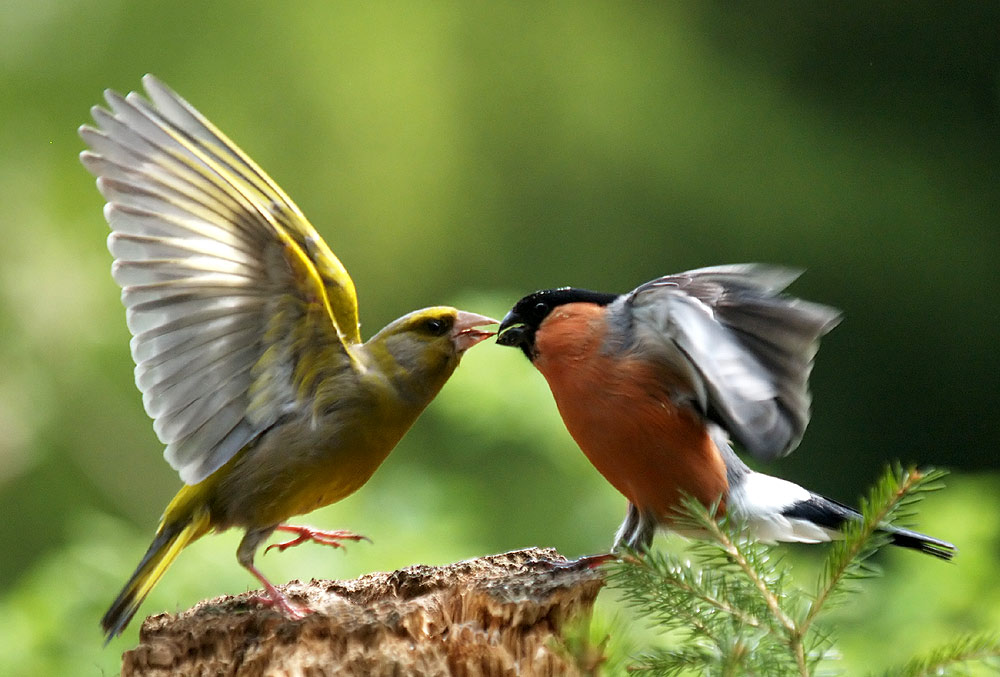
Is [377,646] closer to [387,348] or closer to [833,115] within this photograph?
[387,348]

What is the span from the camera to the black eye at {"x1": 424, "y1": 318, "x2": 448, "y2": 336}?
2.35 metres

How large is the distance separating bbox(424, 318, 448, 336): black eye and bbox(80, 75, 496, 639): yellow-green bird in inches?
4.1

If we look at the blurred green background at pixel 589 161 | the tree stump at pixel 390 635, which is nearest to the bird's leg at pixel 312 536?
the tree stump at pixel 390 635

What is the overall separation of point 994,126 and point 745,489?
150 inches

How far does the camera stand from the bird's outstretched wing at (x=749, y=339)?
6.24 ft

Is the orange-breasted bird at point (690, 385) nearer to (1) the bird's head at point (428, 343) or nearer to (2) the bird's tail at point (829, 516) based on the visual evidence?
(2) the bird's tail at point (829, 516)

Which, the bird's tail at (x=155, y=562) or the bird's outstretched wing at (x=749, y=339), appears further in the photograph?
the bird's tail at (x=155, y=562)

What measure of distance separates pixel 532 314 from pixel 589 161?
3.50 meters

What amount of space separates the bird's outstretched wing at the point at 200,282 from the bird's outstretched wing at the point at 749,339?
0.70m

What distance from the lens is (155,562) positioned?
2.19 meters

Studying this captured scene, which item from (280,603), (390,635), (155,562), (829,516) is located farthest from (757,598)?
(155,562)

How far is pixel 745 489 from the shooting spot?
7.70ft

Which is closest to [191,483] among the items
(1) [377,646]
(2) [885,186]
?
(1) [377,646]

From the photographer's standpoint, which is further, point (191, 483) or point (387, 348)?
point (387, 348)
